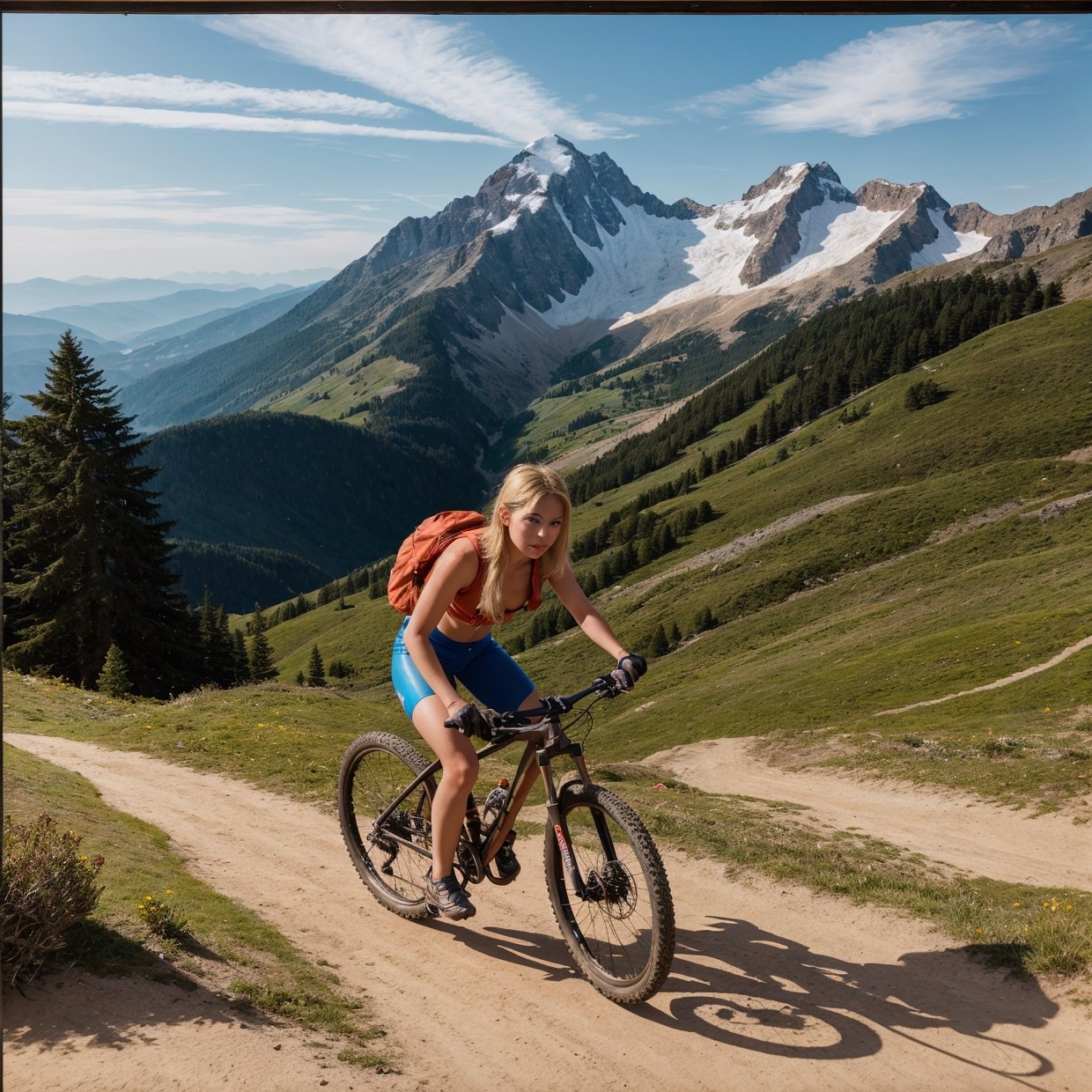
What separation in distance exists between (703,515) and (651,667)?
5193 centimetres

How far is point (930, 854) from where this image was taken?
46.7ft

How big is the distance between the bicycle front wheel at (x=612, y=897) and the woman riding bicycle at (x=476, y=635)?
53cm

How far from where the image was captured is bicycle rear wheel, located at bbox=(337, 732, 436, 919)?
855cm

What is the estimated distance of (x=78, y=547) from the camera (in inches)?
1430

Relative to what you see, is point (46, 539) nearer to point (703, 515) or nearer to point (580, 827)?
point (580, 827)

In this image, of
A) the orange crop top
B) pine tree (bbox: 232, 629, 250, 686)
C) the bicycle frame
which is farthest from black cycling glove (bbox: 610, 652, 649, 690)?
pine tree (bbox: 232, 629, 250, 686)

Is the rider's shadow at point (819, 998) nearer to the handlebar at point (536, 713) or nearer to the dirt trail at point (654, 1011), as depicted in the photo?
the dirt trail at point (654, 1011)

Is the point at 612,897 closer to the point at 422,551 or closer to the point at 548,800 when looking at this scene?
the point at 548,800

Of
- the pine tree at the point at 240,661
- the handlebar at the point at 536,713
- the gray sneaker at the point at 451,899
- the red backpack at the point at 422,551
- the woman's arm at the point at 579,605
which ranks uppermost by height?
the red backpack at the point at 422,551

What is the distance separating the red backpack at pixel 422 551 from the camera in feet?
23.3

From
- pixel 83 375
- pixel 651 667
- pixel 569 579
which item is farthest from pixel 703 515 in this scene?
pixel 569 579

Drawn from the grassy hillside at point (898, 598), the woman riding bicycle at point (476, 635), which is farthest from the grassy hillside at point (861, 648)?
the woman riding bicycle at point (476, 635)

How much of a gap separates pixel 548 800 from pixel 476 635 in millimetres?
1523

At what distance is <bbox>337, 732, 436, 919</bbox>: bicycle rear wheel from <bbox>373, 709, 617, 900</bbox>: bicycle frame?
0.64 m
